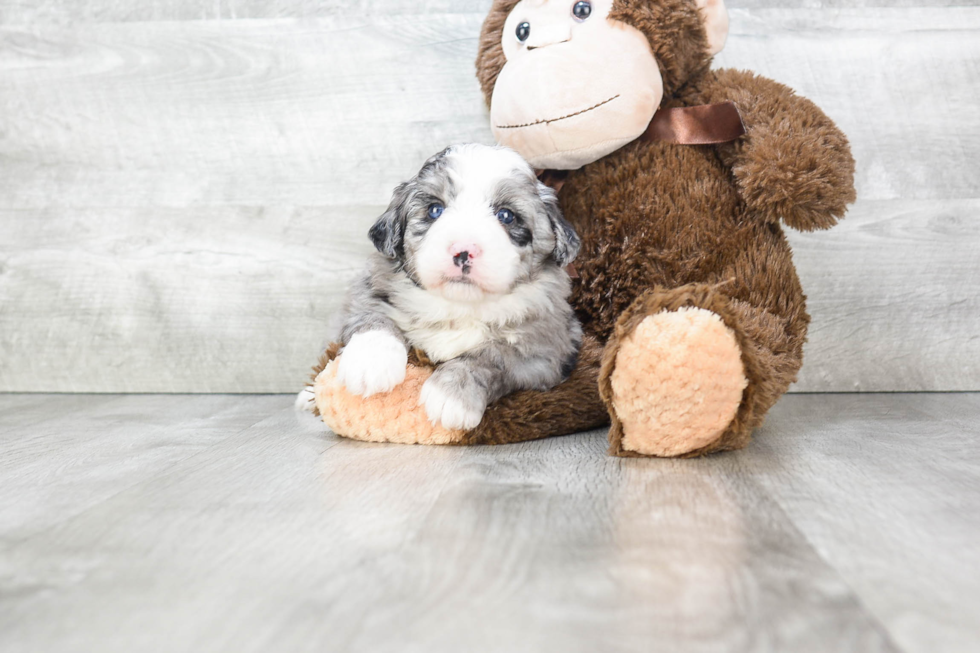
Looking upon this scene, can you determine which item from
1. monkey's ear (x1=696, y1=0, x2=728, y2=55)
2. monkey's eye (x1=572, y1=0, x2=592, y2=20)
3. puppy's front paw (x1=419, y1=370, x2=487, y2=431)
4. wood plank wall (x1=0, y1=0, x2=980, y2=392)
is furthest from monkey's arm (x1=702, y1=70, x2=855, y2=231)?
puppy's front paw (x1=419, y1=370, x2=487, y2=431)

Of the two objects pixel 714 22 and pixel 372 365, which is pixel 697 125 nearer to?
pixel 714 22

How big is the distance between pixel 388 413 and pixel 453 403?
6.5 inches

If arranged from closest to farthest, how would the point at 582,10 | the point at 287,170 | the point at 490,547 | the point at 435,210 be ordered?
the point at 490,547, the point at 435,210, the point at 582,10, the point at 287,170

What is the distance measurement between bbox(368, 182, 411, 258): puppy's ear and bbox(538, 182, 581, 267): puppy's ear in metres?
0.25

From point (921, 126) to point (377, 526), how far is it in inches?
70.4

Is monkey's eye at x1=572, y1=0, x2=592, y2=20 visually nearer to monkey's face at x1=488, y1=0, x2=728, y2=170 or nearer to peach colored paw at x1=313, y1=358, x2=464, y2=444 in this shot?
monkey's face at x1=488, y1=0, x2=728, y2=170

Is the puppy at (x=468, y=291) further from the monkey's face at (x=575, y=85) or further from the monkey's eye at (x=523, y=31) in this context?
the monkey's eye at (x=523, y=31)

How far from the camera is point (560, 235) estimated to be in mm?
1500

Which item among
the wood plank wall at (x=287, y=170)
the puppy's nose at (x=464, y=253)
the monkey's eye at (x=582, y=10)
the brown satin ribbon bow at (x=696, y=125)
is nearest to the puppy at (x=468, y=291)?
the puppy's nose at (x=464, y=253)

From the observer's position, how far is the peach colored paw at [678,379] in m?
1.26

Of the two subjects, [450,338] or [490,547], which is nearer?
[490,547]

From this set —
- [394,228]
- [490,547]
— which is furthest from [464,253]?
[490,547]

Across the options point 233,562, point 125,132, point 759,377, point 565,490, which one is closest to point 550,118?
point 759,377

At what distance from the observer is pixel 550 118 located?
5.13ft
